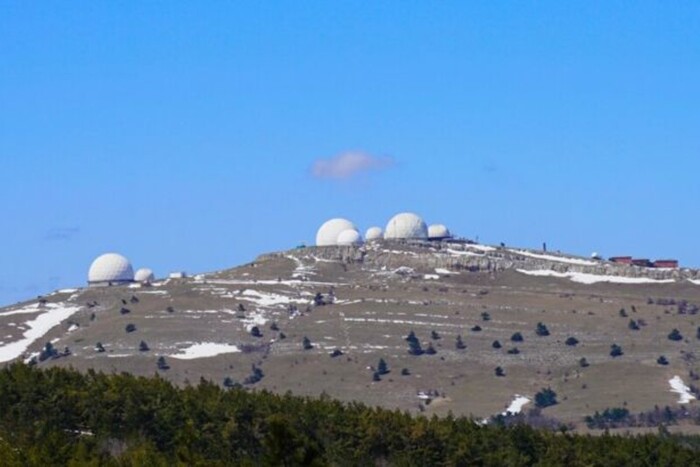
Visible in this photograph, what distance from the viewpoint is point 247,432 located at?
94.9 m

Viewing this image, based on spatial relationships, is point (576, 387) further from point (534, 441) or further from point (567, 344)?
point (534, 441)

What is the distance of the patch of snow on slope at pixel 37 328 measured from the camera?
177m

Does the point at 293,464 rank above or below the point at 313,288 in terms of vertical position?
Answer: below

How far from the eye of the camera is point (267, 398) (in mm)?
101375

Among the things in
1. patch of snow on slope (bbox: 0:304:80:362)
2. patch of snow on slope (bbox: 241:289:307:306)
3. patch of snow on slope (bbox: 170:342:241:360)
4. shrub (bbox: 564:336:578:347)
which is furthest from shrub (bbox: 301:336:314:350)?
patch of snow on slope (bbox: 0:304:80:362)

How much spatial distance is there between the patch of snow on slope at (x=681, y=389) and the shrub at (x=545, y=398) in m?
10.8

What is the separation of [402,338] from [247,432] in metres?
80.4

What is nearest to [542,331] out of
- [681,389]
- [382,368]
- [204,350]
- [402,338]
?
[402,338]

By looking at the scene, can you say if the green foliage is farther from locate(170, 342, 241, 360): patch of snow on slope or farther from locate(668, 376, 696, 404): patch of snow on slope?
locate(170, 342, 241, 360): patch of snow on slope

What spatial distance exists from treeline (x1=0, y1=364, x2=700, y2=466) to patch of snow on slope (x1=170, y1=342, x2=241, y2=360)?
6717 centimetres

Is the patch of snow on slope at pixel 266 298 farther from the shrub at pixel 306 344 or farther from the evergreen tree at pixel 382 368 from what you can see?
the evergreen tree at pixel 382 368

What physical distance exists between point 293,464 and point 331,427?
107 ft

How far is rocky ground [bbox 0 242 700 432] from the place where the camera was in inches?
6137

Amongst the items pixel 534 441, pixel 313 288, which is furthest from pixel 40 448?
pixel 313 288
